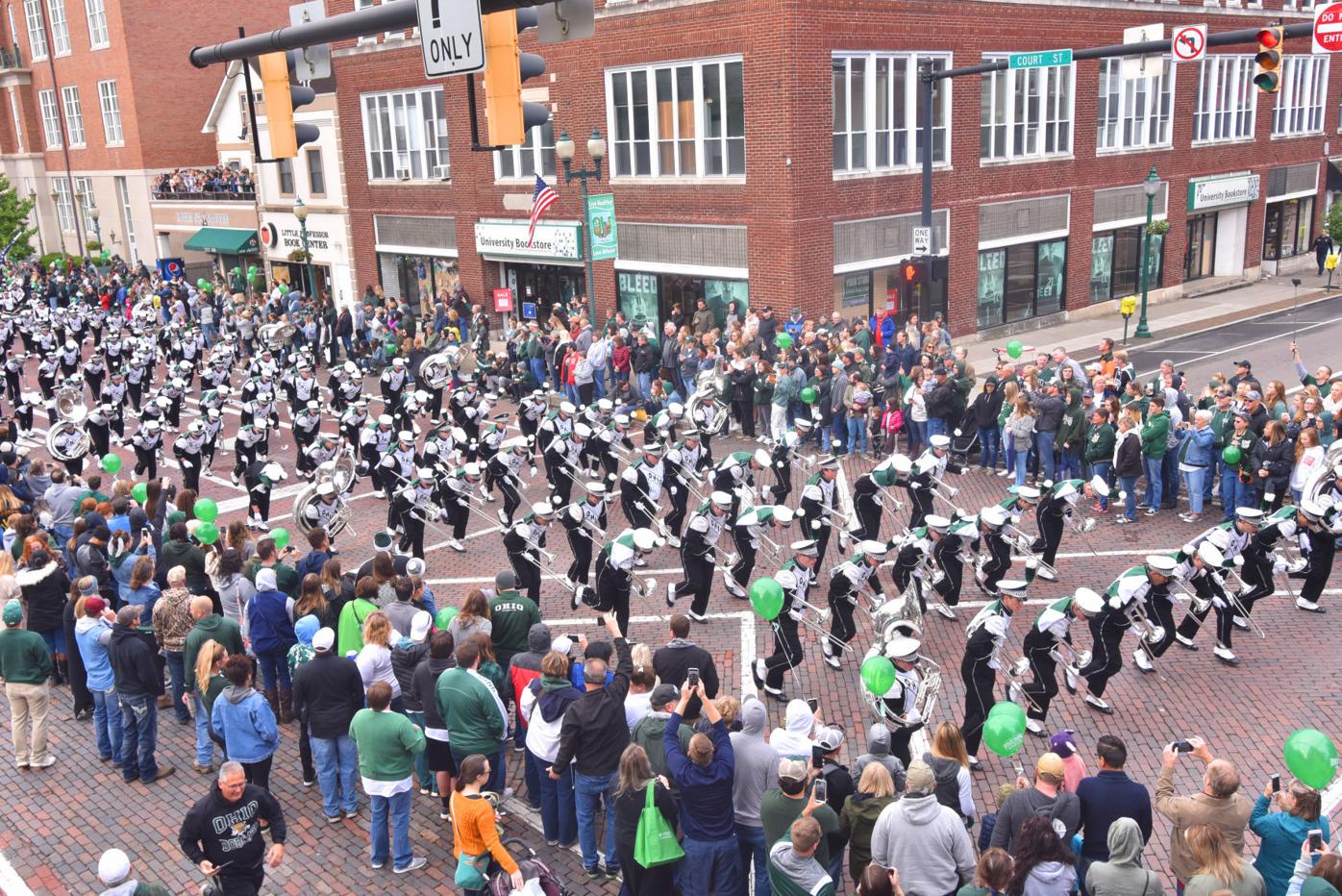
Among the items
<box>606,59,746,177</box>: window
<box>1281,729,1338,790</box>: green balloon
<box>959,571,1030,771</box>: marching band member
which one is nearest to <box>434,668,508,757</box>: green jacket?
<box>959,571,1030,771</box>: marching band member

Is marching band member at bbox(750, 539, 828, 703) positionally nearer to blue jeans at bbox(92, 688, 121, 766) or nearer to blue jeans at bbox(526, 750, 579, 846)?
blue jeans at bbox(526, 750, 579, 846)

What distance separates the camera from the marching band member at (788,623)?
1067cm

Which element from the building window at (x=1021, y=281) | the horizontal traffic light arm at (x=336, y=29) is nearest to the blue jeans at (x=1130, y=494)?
the horizontal traffic light arm at (x=336, y=29)

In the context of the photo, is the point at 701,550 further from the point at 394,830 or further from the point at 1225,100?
the point at 1225,100

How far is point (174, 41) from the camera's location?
48.9 metres

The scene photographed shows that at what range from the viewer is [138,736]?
404 inches

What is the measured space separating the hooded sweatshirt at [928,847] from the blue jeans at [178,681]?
721 centimetres

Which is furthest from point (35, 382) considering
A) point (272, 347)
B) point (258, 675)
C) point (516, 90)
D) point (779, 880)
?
point (779, 880)

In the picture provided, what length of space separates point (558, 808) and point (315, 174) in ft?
113

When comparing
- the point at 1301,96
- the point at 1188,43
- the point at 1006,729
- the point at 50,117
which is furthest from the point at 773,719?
the point at 50,117

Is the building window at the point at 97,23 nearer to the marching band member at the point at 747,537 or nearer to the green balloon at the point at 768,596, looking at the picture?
the marching band member at the point at 747,537

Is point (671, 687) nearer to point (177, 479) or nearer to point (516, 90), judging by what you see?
point (516, 90)

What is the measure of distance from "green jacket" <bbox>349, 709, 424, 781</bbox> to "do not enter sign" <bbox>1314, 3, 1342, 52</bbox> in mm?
12365

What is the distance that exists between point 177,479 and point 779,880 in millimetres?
17488
